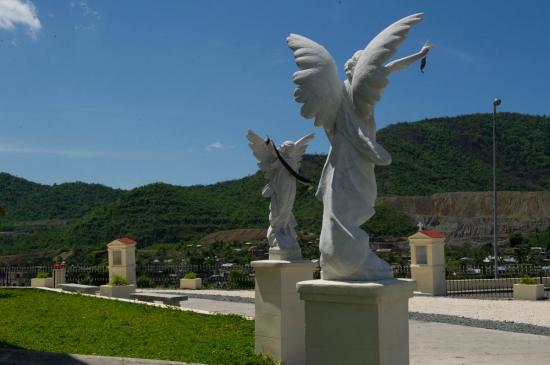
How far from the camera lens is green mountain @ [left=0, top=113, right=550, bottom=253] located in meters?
62.5

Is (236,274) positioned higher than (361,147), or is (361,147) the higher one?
(361,147)

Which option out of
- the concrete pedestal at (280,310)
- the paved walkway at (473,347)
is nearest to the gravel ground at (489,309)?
the paved walkway at (473,347)

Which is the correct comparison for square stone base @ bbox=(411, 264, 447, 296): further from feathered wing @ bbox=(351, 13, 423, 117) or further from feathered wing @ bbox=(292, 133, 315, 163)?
feathered wing @ bbox=(351, 13, 423, 117)

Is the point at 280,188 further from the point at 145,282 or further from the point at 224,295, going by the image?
the point at 145,282

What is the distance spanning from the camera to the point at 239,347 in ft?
29.7

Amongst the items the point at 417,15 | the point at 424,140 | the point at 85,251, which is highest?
the point at 424,140

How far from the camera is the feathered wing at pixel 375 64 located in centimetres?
447

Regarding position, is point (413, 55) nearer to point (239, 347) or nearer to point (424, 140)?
point (239, 347)

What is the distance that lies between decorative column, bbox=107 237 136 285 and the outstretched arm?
1872cm

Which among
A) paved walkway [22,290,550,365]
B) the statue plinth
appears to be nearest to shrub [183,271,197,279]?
paved walkway [22,290,550,365]

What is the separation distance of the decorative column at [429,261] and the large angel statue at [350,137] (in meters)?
16.2

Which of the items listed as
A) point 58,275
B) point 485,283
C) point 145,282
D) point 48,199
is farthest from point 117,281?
point 48,199

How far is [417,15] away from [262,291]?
17.1ft

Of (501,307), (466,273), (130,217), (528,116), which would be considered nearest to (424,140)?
(528,116)
